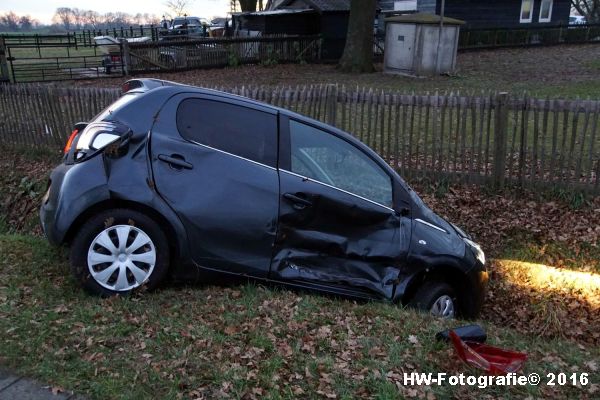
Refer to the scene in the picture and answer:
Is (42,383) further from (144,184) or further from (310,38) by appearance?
(310,38)

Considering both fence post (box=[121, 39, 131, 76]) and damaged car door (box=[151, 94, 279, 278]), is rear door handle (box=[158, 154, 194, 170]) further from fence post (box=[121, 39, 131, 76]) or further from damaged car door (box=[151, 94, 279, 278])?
fence post (box=[121, 39, 131, 76])

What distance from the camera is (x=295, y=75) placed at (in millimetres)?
19422

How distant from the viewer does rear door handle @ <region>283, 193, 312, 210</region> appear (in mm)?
4102

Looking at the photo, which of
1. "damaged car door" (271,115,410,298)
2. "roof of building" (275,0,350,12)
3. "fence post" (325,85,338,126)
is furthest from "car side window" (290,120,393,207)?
"roof of building" (275,0,350,12)

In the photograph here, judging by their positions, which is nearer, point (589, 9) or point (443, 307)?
point (443, 307)

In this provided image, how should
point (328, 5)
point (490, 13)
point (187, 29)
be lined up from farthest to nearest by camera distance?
point (187, 29), point (490, 13), point (328, 5)

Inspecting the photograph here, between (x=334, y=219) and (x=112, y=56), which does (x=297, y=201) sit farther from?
(x=112, y=56)

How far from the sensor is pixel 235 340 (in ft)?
11.2

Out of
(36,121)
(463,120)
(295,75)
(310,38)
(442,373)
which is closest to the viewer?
(442,373)

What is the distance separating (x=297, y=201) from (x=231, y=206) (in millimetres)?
497

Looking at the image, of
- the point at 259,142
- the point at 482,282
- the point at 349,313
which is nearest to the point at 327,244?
the point at 349,313

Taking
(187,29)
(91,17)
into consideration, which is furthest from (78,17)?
(187,29)

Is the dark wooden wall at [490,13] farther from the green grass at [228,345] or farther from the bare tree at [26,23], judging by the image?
the bare tree at [26,23]

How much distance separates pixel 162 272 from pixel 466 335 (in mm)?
2162
